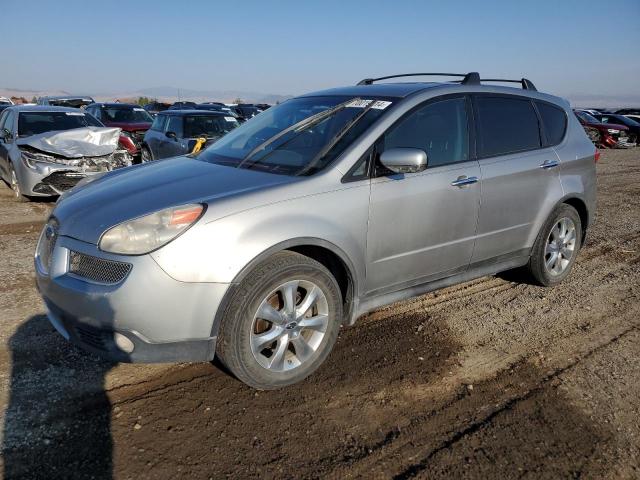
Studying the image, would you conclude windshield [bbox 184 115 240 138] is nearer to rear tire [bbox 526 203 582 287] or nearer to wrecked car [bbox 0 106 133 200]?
wrecked car [bbox 0 106 133 200]

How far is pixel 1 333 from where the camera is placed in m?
3.59

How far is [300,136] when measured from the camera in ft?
11.6

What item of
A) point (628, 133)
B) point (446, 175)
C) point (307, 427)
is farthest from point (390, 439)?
point (628, 133)

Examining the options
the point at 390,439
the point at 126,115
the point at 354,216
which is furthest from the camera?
the point at 126,115

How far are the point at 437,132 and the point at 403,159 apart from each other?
28.1 inches

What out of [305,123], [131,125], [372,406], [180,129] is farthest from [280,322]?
[131,125]

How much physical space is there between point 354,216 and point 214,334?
3.52ft

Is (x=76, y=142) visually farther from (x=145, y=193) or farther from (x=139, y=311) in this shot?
(x=139, y=311)

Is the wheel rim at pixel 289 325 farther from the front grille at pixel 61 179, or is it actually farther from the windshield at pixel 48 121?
the windshield at pixel 48 121

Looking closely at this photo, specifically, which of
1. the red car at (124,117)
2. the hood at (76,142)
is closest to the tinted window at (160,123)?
the red car at (124,117)

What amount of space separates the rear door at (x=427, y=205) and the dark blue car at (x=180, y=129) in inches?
261

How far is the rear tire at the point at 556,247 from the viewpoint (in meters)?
4.42

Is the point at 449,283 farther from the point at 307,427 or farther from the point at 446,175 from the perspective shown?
the point at 307,427

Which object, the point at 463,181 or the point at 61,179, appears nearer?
the point at 463,181
